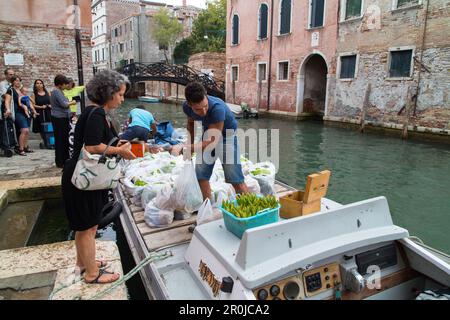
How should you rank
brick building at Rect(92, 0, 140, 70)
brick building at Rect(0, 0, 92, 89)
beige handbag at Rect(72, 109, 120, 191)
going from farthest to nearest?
brick building at Rect(92, 0, 140, 70) → brick building at Rect(0, 0, 92, 89) → beige handbag at Rect(72, 109, 120, 191)

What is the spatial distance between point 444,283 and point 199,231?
5.03 ft

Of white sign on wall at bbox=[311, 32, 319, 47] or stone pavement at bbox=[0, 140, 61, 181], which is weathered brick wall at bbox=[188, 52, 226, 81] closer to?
white sign on wall at bbox=[311, 32, 319, 47]

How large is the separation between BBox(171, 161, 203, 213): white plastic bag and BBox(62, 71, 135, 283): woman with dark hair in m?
0.98

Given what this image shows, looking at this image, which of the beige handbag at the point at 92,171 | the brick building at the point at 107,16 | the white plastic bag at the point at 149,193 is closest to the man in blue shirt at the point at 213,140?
the white plastic bag at the point at 149,193

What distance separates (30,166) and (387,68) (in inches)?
466

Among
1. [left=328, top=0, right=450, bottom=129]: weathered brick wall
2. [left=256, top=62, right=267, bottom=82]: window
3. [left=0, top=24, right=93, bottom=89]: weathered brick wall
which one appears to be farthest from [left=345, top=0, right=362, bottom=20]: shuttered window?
[left=0, top=24, right=93, bottom=89]: weathered brick wall

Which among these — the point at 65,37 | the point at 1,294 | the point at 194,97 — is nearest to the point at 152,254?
the point at 1,294

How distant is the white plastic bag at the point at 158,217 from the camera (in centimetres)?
318

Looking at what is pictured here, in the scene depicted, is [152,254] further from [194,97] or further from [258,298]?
[194,97]

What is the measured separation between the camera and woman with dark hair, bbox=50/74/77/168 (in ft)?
15.8

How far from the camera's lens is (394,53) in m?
12.1

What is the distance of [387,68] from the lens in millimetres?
12305

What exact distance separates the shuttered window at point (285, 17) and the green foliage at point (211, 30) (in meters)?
12.2

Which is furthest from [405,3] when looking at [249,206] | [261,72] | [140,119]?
[249,206]
